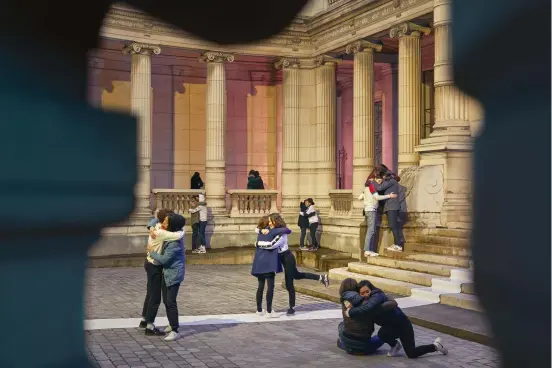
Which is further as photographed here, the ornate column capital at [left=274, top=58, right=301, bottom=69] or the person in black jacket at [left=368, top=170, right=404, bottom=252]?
the ornate column capital at [left=274, top=58, right=301, bottom=69]

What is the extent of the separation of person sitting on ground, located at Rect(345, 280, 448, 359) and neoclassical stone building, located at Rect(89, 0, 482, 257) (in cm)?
1194

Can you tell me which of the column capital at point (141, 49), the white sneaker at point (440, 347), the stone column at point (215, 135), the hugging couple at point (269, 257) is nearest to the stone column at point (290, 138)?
the stone column at point (215, 135)

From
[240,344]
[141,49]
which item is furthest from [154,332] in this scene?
[141,49]

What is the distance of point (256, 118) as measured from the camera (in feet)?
95.8

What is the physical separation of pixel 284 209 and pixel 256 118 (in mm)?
4860

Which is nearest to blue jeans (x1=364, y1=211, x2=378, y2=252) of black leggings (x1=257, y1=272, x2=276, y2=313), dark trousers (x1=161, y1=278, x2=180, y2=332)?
black leggings (x1=257, y1=272, x2=276, y2=313)

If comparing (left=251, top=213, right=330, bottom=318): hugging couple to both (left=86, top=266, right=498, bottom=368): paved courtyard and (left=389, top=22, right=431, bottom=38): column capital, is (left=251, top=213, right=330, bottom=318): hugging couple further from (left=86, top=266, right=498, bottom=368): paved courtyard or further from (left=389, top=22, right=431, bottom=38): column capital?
(left=389, top=22, right=431, bottom=38): column capital

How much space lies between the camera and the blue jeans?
16625 mm

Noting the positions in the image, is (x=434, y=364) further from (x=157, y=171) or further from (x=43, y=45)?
(x=157, y=171)

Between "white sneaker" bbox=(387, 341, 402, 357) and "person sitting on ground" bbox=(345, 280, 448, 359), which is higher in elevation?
"person sitting on ground" bbox=(345, 280, 448, 359)

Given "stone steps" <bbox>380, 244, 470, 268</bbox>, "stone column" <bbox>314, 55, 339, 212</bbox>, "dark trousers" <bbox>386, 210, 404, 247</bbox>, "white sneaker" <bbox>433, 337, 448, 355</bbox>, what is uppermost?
"stone column" <bbox>314, 55, 339, 212</bbox>

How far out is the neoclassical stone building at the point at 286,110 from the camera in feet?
73.4

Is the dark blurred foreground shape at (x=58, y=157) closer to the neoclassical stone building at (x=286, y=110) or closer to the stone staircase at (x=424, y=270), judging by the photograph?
the stone staircase at (x=424, y=270)

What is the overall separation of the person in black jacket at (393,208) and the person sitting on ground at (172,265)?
22.6 feet
